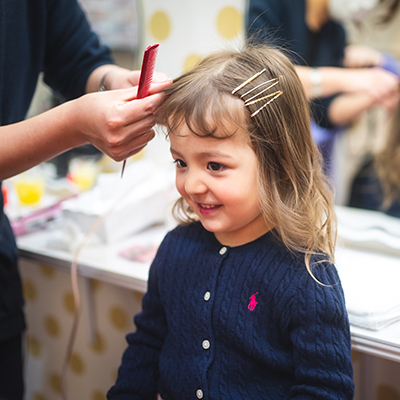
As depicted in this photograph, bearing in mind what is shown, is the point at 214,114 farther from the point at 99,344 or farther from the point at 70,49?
the point at 99,344

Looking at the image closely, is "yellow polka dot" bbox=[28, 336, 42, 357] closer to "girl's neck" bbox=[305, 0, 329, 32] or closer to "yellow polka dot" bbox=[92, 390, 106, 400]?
"yellow polka dot" bbox=[92, 390, 106, 400]

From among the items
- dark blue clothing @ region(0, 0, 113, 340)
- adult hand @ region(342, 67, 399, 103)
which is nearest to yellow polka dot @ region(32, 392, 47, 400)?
dark blue clothing @ region(0, 0, 113, 340)

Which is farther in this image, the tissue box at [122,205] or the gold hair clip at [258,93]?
the tissue box at [122,205]

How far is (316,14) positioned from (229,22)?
11.1 inches

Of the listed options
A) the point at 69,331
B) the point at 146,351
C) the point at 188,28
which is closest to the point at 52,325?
the point at 69,331

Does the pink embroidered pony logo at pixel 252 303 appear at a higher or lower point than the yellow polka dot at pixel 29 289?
higher

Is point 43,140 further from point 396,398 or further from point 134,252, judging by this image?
point 396,398

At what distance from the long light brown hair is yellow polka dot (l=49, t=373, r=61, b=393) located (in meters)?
1.19

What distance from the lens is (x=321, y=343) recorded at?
64 centimetres

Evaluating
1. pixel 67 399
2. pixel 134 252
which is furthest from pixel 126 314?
pixel 67 399

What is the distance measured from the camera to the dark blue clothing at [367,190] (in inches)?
59.0

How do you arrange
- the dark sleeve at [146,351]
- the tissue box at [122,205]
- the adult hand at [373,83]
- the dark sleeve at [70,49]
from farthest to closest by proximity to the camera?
the adult hand at [373,83] → the tissue box at [122,205] → the dark sleeve at [70,49] → the dark sleeve at [146,351]

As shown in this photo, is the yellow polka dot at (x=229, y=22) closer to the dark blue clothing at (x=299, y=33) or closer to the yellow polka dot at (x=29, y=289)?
the dark blue clothing at (x=299, y=33)

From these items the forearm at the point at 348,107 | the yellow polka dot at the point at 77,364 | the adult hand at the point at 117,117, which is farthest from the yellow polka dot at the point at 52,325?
the forearm at the point at 348,107
